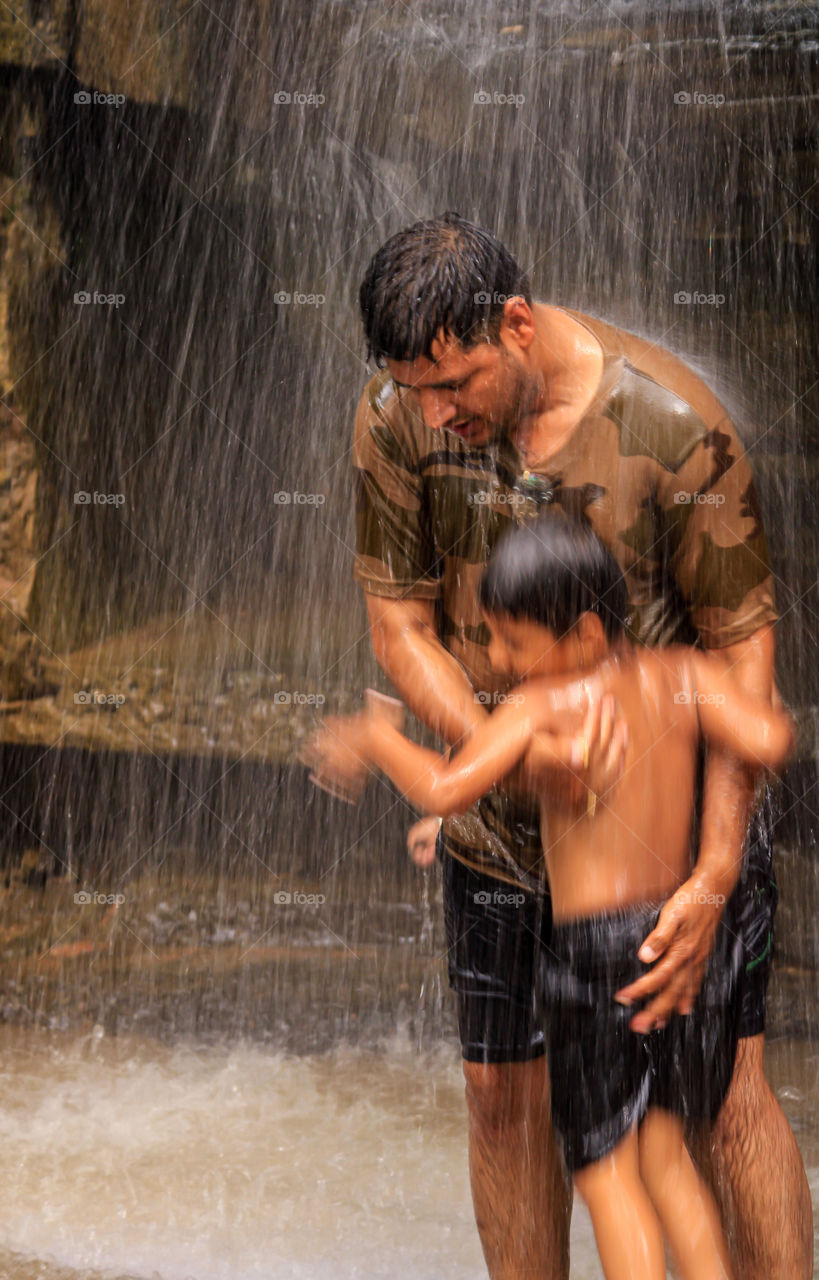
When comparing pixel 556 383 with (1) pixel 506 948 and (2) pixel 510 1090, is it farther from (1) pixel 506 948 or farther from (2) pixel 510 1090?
(2) pixel 510 1090

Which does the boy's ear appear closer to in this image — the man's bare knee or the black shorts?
the black shorts

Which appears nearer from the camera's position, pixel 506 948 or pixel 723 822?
pixel 723 822

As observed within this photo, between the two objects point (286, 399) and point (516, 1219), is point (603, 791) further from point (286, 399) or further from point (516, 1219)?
point (286, 399)

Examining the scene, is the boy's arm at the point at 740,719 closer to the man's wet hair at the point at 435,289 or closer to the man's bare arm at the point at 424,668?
the man's bare arm at the point at 424,668

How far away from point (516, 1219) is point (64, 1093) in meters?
1.63

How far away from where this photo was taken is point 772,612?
5.21 ft

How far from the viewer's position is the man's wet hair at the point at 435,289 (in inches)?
59.5

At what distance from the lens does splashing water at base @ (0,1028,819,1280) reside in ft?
7.84

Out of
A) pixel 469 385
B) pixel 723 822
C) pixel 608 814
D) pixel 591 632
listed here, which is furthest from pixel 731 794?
pixel 469 385

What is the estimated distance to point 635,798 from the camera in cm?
157

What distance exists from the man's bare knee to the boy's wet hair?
2.20 ft

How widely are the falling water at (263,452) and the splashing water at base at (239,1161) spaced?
19mm

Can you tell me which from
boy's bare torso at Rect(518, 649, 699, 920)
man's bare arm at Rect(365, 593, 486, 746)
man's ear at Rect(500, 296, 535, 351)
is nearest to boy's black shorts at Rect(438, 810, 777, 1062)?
boy's bare torso at Rect(518, 649, 699, 920)

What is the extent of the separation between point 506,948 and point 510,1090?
203 mm
